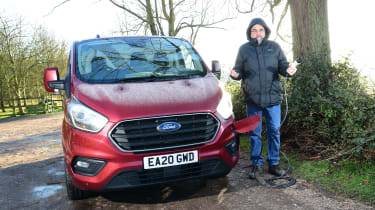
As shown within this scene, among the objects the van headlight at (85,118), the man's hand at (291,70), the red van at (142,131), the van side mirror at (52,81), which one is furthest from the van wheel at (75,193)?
the man's hand at (291,70)

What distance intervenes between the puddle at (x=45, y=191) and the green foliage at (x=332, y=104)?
11.7ft

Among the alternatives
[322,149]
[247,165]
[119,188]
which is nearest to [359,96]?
[322,149]

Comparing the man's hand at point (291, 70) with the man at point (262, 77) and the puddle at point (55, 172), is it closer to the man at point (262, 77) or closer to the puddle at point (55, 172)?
the man at point (262, 77)

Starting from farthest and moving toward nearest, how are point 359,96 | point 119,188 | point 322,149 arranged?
point 322,149, point 359,96, point 119,188

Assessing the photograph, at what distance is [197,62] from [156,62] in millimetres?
561

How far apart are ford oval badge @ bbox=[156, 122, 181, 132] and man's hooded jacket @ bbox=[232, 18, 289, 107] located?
1369 mm

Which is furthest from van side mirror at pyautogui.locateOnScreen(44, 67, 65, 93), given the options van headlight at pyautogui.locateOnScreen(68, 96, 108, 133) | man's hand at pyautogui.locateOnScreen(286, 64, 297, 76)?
man's hand at pyautogui.locateOnScreen(286, 64, 297, 76)

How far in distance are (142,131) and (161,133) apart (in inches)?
6.9

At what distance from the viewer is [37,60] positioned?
2408 centimetres

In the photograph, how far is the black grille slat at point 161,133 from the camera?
2.83 m

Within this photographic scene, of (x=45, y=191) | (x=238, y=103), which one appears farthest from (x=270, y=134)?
(x=45, y=191)

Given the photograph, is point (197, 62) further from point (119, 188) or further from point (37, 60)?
point (37, 60)

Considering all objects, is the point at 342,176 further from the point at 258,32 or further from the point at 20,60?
the point at 20,60

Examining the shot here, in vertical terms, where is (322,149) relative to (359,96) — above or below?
below
